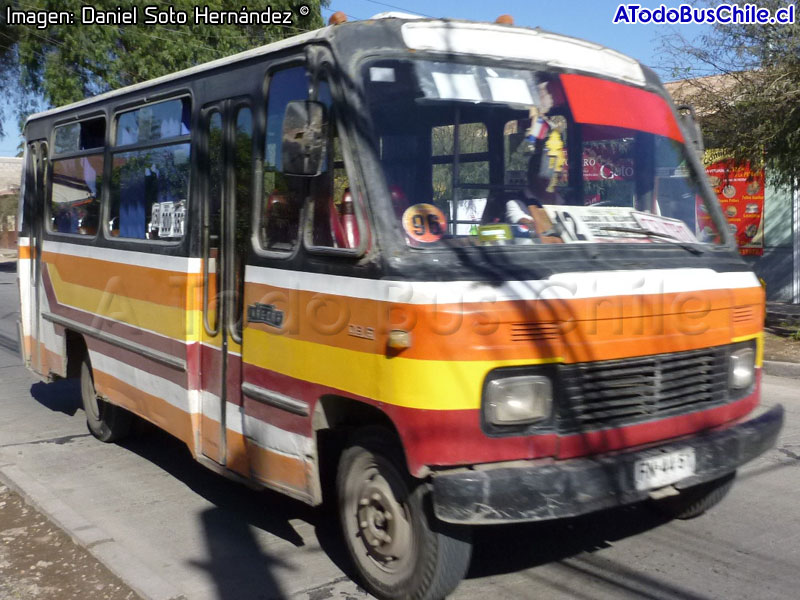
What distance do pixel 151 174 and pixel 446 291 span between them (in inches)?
124

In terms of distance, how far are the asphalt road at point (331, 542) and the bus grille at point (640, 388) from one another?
0.88 m

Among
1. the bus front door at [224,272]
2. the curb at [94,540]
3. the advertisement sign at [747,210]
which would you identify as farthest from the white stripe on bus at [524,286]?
the advertisement sign at [747,210]

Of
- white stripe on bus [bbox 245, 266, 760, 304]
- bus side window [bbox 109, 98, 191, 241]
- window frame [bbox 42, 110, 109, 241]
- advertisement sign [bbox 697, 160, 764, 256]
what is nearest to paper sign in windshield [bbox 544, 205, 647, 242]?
white stripe on bus [bbox 245, 266, 760, 304]

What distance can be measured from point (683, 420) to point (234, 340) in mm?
2377

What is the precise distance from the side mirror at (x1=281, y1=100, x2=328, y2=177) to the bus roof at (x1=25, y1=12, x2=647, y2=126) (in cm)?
42

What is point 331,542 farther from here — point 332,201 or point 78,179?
point 78,179

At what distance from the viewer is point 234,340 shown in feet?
16.5

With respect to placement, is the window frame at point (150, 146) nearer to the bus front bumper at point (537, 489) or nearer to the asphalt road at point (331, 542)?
the asphalt road at point (331, 542)

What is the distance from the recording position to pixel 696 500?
5195 mm

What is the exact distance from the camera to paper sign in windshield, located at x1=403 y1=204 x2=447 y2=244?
4044mm

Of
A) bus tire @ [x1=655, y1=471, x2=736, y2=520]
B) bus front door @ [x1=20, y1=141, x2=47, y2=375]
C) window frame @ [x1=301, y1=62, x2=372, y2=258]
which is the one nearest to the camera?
window frame @ [x1=301, y1=62, x2=372, y2=258]

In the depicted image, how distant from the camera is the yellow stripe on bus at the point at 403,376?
3.71 metres

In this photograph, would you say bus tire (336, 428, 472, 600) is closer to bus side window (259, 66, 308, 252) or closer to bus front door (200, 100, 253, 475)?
bus front door (200, 100, 253, 475)

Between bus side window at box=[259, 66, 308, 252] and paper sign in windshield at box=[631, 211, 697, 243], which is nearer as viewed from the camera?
bus side window at box=[259, 66, 308, 252]
